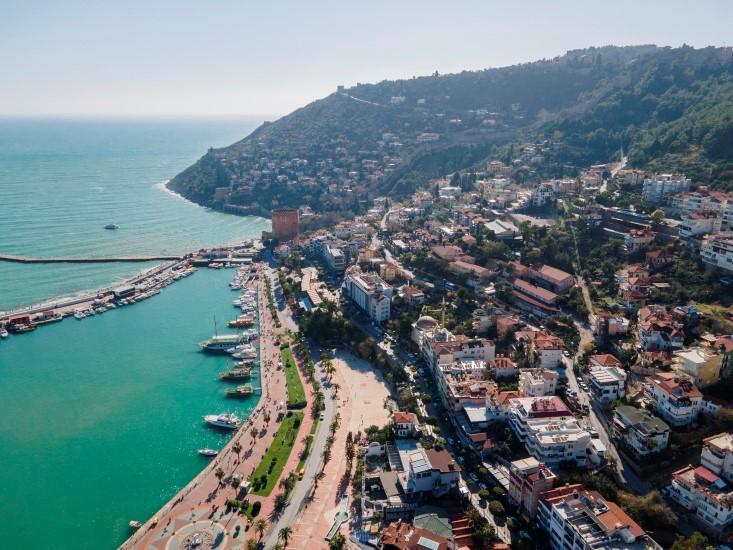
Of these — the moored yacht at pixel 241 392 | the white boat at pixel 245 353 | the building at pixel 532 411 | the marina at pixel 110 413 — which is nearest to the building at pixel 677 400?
the building at pixel 532 411

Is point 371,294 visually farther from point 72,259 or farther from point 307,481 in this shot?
point 72,259

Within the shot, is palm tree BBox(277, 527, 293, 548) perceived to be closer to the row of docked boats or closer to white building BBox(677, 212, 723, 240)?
the row of docked boats

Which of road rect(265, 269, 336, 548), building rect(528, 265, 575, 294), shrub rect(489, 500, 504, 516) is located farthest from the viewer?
building rect(528, 265, 575, 294)

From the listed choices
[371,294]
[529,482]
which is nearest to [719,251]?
[529,482]

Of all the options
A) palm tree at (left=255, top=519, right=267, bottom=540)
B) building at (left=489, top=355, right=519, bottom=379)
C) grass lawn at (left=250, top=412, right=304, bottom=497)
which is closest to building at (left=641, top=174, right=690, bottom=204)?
building at (left=489, top=355, right=519, bottom=379)

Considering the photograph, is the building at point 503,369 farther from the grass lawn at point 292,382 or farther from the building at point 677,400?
the grass lawn at point 292,382

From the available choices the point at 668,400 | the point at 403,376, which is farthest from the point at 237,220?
the point at 668,400

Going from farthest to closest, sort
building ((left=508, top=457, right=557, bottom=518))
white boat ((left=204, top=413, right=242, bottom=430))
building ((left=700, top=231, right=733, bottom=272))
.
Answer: building ((left=700, top=231, right=733, bottom=272)) < white boat ((left=204, top=413, right=242, bottom=430)) < building ((left=508, top=457, right=557, bottom=518))

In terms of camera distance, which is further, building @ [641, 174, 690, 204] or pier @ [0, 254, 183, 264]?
pier @ [0, 254, 183, 264]
